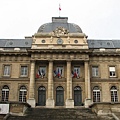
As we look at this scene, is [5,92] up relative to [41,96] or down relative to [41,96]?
up

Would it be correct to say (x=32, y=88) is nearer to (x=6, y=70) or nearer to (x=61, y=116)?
(x=6, y=70)

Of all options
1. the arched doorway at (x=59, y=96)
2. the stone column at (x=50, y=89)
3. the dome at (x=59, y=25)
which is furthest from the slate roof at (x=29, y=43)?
the arched doorway at (x=59, y=96)

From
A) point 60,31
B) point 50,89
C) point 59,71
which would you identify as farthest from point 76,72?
point 60,31

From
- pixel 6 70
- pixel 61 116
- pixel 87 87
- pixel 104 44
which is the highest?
pixel 104 44

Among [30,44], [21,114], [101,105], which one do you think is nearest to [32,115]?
[21,114]

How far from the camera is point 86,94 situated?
32750 millimetres

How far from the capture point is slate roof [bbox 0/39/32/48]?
3703 cm

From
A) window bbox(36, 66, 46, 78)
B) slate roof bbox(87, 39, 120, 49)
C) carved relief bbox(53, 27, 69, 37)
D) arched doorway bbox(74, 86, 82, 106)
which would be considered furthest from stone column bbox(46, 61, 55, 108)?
slate roof bbox(87, 39, 120, 49)

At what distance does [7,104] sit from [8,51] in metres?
13.4

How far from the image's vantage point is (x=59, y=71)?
34406 millimetres

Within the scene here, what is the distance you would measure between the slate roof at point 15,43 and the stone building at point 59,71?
1.04 m

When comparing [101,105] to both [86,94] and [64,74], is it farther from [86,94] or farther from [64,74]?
[64,74]

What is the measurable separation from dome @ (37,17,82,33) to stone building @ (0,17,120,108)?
123cm

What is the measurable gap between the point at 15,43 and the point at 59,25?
733 cm
